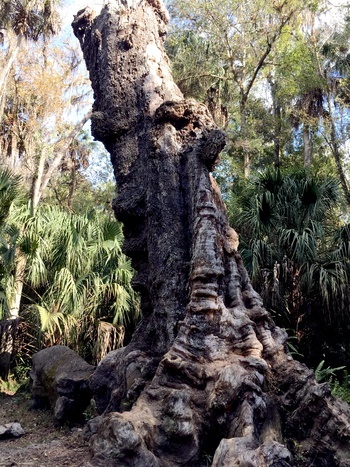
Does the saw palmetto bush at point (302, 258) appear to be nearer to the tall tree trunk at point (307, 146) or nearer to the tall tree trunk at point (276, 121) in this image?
the tall tree trunk at point (307, 146)

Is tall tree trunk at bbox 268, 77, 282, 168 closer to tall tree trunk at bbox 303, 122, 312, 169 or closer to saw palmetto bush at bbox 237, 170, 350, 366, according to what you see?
tall tree trunk at bbox 303, 122, 312, 169

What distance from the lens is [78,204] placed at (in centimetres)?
2689

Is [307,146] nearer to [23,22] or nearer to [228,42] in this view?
[228,42]

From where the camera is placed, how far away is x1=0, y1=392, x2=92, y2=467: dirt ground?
362 cm

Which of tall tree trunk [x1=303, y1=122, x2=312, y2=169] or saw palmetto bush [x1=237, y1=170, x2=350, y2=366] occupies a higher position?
tall tree trunk [x1=303, y1=122, x2=312, y2=169]

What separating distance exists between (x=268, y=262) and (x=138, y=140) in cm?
522

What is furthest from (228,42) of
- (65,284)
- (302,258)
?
(65,284)

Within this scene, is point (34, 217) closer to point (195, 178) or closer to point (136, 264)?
point (136, 264)

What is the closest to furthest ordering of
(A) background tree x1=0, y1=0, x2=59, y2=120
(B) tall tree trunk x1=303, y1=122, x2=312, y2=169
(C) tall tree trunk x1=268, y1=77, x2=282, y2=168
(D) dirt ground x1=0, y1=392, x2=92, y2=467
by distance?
(D) dirt ground x1=0, y1=392, x2=92, y2=467 < (A) background tree x1=0, y1=0, x2=59, y2=120 < (B) tall tree trunk x1=303, y1=122, x2=312, y2=169 < (C) tall tree trunk x1=268, y1=77, x2=282, y2=168

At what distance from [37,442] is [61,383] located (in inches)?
47.6

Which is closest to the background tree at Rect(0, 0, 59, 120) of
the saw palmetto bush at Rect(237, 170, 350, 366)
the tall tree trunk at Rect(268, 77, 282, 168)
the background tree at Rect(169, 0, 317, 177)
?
the background tree at Rect(169, 0, 317, 177)

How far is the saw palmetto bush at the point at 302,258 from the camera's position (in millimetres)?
9352

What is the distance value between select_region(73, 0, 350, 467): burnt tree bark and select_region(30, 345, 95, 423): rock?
1742 millimetres

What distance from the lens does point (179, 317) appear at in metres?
4.30
